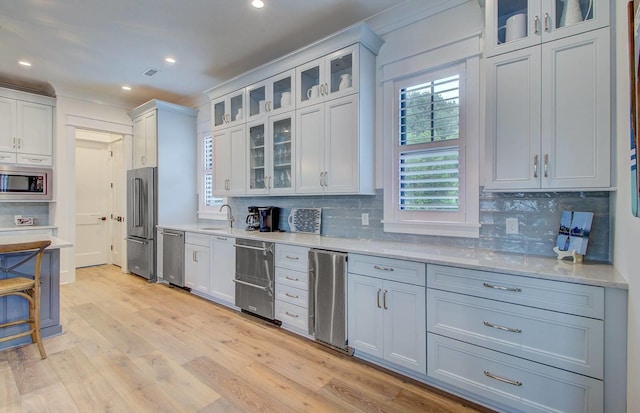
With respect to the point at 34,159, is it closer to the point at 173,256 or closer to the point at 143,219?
the point at 143,219

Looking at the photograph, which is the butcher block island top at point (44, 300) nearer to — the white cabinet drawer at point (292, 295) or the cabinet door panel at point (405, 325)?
the white cabinet drawer at point (292, 295)

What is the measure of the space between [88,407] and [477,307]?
8.07ft

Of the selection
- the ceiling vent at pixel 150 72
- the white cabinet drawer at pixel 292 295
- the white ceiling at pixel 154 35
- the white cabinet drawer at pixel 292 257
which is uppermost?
the ceiling vent at pixel 150 72

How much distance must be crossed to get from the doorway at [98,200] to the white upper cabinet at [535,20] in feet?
19.4

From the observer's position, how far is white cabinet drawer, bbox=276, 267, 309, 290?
2.75 m

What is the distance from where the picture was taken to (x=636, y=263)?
1.30m

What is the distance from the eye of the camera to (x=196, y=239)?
397 centimetres

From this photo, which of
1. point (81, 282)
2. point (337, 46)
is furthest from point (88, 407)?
point (81, 282)

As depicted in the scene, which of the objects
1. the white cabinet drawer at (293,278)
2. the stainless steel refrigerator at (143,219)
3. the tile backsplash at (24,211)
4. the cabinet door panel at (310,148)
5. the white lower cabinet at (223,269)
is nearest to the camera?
the white cabinet drawer at (293,278)

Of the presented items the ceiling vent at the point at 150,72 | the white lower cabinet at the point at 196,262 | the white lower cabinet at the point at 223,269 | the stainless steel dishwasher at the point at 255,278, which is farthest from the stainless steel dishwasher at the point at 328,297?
the ceiling vent at the point at 150,72

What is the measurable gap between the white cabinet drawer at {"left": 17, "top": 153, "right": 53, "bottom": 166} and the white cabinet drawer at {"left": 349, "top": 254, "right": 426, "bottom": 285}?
16.2ft

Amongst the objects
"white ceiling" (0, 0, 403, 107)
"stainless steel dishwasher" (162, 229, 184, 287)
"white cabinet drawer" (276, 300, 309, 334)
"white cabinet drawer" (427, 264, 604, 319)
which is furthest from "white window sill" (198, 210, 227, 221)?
"white cabinet drawer" (427, 264, 604, 319)

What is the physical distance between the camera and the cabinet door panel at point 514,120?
189 cm

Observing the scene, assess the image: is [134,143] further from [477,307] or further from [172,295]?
[477,307]
